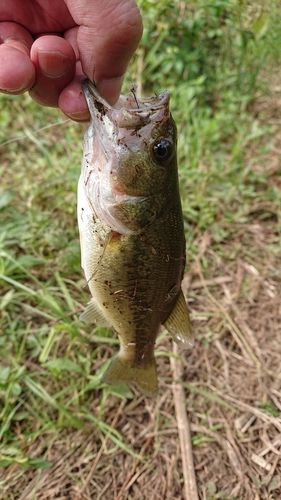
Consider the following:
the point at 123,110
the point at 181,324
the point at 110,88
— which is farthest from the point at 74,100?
the point at 181,324

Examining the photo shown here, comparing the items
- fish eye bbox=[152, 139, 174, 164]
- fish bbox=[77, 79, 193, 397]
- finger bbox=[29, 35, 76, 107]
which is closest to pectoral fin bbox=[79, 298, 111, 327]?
fish bbox=[77, 79, 193, 397]

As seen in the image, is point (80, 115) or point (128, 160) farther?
point (80, 115)

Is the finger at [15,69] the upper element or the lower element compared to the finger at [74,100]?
upper

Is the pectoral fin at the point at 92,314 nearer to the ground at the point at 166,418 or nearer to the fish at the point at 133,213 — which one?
the fish at the point at 133,213

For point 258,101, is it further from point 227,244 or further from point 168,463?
point 168,463

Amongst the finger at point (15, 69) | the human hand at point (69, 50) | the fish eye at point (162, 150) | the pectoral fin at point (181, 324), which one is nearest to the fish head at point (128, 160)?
the fish eye at point (162, 150)

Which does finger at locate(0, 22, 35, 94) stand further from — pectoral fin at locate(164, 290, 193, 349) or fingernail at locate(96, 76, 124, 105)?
pectoral fin at locate(164, 290, 193, 349)

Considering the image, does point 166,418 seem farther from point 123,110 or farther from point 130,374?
point 123,110
